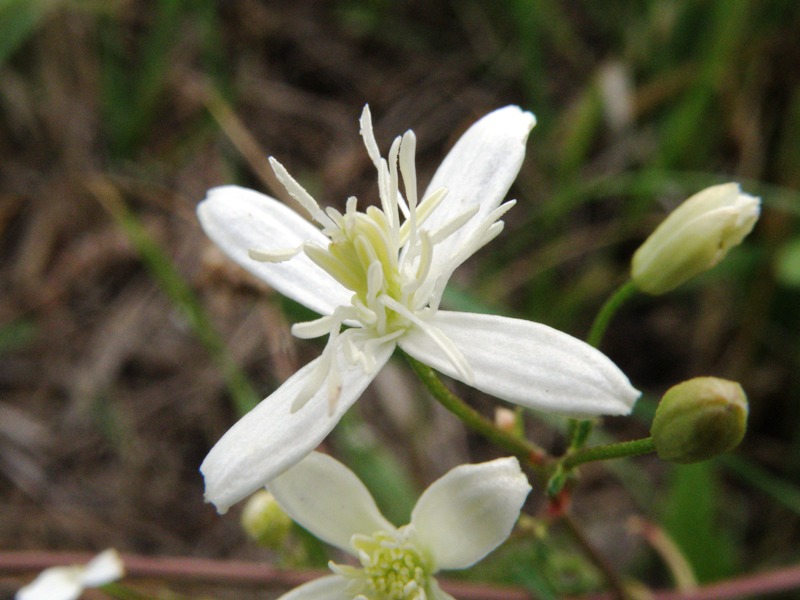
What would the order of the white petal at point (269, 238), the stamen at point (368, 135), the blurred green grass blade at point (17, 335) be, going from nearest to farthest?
the stamen at point (368, 135) < the white petal at point (269, 238) < the blurred green grass blade at point (17, 335)

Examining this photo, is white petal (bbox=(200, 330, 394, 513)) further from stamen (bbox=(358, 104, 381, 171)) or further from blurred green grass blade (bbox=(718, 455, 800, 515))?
blurred green grass blade (bbox=(718, 455, 800, 515))

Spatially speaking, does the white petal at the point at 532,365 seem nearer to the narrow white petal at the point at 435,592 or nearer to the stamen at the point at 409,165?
the stamen at the point at 409,165

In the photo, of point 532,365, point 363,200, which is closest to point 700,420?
point 532,365

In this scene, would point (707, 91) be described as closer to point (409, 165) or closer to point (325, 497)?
point (409, 165)

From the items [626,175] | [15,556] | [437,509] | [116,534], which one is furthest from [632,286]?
[116,534]

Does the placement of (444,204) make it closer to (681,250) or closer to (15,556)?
(681,250)

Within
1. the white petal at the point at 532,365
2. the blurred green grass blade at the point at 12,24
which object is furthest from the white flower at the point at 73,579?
the blurred green grass blade at the point at 12,24

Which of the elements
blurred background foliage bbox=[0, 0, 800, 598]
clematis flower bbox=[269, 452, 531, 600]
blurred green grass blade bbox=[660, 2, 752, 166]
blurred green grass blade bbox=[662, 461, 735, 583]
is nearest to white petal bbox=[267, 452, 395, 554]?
clematis flower bbox=[269, 452, 531, 600]
